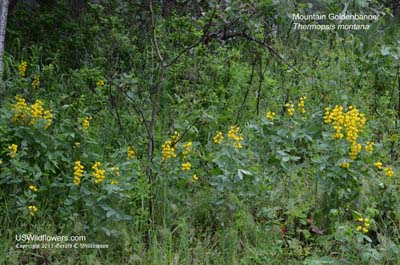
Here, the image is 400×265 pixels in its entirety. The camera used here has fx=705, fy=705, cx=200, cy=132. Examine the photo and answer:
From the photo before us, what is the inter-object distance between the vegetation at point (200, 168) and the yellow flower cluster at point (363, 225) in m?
0.01

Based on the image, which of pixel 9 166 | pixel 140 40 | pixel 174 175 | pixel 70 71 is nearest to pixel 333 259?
pixel 174 175

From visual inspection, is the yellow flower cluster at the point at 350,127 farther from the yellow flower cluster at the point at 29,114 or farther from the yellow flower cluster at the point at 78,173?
the yellow flower cluster at the point at 29,114

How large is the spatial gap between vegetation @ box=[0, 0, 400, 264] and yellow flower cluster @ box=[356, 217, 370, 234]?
0.04ft

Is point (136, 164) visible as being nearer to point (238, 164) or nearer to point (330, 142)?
point (238, 164)

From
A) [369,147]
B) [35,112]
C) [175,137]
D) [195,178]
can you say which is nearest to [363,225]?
[369,147]

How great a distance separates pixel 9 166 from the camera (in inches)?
152

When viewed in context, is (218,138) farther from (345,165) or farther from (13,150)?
(13,150)

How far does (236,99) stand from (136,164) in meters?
1.56

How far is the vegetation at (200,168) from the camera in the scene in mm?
3670

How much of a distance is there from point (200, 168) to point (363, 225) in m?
1.04

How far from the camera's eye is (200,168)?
4.22 meters

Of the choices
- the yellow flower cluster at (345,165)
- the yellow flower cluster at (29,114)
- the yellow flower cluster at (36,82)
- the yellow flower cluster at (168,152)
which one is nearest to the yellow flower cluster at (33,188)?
the yellow flower cluster at (29,114)

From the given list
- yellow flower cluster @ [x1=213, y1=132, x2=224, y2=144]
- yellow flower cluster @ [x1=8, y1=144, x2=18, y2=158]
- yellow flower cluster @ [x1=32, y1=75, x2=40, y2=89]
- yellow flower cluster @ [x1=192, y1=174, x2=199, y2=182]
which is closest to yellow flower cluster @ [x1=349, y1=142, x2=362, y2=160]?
yellow flower cluster @ [x1=213, y1=132, x2=224, y2=144]

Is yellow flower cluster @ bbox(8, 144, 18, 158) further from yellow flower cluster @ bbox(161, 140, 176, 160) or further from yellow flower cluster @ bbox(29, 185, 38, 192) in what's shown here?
yellow flower cluster @ bbox(161, 140, 176, 160)
